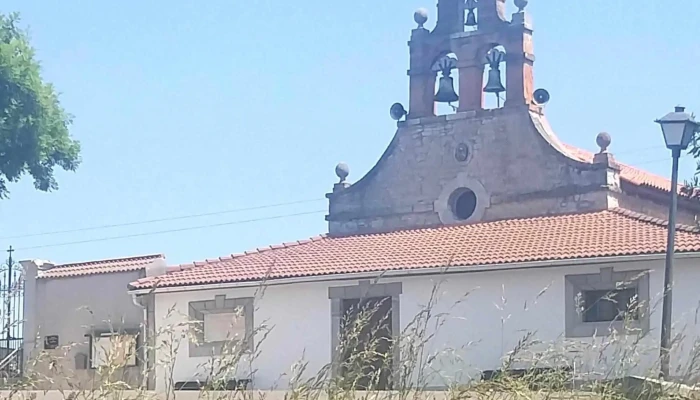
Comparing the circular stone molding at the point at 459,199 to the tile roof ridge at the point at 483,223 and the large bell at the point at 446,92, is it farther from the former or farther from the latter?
the large bell at the point at 446,92

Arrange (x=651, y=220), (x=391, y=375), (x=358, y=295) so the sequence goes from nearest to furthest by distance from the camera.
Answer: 1. (x=391, y=375)
2. (x=358, y=295)
3. (x=651, y=220)

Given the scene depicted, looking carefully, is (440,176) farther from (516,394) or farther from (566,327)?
(516,394)

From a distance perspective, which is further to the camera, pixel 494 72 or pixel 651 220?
pixel 494 72

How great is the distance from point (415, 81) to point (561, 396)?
73.3ft

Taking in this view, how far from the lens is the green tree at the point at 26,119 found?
2359cm

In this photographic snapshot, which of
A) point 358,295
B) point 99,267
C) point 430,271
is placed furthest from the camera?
point 99,267

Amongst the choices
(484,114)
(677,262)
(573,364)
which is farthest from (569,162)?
(573,364)

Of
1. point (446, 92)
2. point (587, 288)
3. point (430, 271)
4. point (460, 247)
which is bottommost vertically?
point (587, 288)

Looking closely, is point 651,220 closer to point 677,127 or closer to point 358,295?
point 358,295

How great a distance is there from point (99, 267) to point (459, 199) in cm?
770

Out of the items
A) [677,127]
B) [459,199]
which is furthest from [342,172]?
[677,127]

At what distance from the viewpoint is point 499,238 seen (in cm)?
2206

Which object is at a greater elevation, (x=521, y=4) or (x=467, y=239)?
(x=521, y=4)

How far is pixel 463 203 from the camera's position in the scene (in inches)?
Answer: 1041
